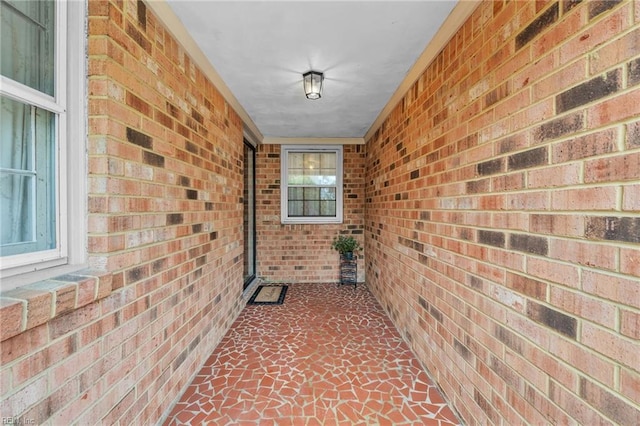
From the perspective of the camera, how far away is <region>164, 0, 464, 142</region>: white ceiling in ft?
5.62

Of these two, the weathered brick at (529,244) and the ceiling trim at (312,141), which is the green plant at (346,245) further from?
the weathered brick at (529,244)

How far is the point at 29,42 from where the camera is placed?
43.9 inches

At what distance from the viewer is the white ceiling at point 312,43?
5.62ft

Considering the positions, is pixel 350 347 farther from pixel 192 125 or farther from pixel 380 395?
pixel 192 125

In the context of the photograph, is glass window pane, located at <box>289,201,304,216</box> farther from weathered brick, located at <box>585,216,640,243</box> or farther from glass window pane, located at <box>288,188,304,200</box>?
weathered brick, located at <box>585,216,640,243</box>

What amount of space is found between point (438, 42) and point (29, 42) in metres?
2.26

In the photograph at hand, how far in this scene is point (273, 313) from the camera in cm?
351

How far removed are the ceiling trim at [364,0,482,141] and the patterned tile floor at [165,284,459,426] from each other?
2.49 m

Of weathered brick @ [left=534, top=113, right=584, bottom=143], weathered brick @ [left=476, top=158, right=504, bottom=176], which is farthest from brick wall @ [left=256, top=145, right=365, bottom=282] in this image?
weathered brick @ [left=534, top=113, right=584, bottom=143]

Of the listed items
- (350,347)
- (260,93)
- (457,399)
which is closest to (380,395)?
(457,399)

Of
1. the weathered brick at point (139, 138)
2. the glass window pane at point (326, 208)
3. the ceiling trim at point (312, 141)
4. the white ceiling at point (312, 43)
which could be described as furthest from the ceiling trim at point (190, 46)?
the glass window pane at point (326, 208)

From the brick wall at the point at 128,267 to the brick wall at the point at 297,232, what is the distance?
8.56ft

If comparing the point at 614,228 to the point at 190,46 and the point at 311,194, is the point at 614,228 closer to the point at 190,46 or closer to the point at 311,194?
the point at 190,46

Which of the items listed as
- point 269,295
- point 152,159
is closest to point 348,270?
point 269,295
